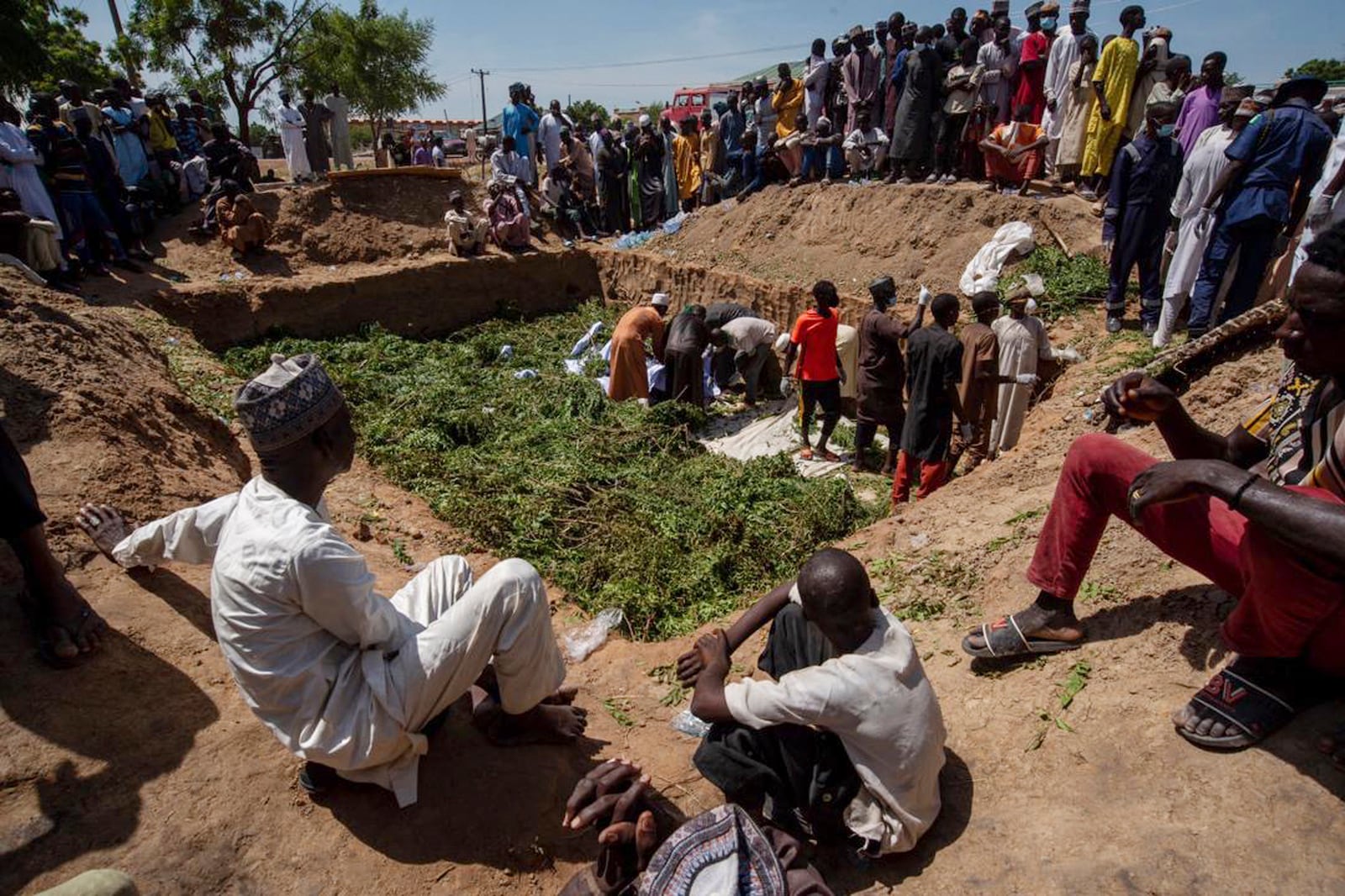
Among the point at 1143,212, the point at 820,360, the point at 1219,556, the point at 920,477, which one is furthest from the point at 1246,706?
the point at 1143,212

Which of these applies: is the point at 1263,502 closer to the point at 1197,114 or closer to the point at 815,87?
the point at 1197,114

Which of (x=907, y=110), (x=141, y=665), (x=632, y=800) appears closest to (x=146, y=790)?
(x=141, y=665)

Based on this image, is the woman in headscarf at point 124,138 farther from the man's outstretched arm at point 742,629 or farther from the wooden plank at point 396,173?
the man's outstretched arm at point 742,629

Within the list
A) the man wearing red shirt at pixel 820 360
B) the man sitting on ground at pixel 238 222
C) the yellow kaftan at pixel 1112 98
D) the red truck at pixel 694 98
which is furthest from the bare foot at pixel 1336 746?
the red truck at pixel 694 98

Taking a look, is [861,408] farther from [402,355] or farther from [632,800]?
[402,355]

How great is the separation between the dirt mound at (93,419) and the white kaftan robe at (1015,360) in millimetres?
6225

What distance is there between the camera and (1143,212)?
22.9 feet

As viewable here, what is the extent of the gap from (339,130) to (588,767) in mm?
16977

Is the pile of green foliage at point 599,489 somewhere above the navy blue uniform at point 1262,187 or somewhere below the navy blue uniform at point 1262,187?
below

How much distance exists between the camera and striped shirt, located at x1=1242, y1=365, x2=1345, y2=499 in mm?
2297

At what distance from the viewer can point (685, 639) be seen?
441cm

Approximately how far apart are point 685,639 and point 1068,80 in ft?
31.3

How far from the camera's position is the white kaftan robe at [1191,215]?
6.39m

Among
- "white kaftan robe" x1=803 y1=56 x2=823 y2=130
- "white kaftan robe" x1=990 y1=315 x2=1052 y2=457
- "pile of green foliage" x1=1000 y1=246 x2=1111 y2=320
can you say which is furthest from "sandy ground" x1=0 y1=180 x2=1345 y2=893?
"white kaftan robe" x1=803 y1=56 x2=823 y2=130
